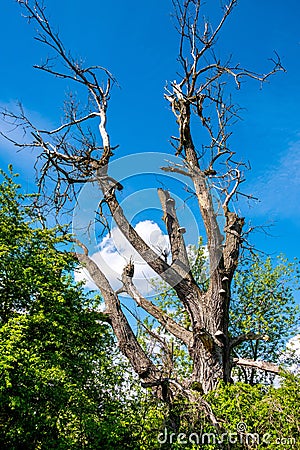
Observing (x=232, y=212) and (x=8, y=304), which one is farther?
(x=232, y=212)

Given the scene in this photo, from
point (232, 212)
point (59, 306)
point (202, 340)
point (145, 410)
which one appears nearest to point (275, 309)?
point (232, 212)

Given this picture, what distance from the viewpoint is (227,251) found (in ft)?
32.0

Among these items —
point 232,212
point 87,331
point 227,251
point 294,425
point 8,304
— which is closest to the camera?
point 294,425

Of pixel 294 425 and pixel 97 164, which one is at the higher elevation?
pixel 97 164

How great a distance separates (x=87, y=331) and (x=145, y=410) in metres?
1.81

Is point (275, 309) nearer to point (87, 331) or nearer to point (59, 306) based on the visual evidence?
point (87, 331)

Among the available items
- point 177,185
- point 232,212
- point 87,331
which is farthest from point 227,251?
point 87,331

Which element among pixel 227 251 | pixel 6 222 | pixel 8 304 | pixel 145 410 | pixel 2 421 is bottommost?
pixel 2 421

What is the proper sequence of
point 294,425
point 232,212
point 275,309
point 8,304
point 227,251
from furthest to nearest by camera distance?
point 275,309
point 232,212
point 227,251
point 8,304
point 294,425

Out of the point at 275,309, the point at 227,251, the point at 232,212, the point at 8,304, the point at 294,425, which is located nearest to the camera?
the point at 294,425

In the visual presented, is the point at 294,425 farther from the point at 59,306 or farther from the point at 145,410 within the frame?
the point at 59,306

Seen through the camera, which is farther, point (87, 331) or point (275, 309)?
point (275, 309)

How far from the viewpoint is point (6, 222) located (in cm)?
731

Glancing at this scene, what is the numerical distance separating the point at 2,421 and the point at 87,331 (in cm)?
205
